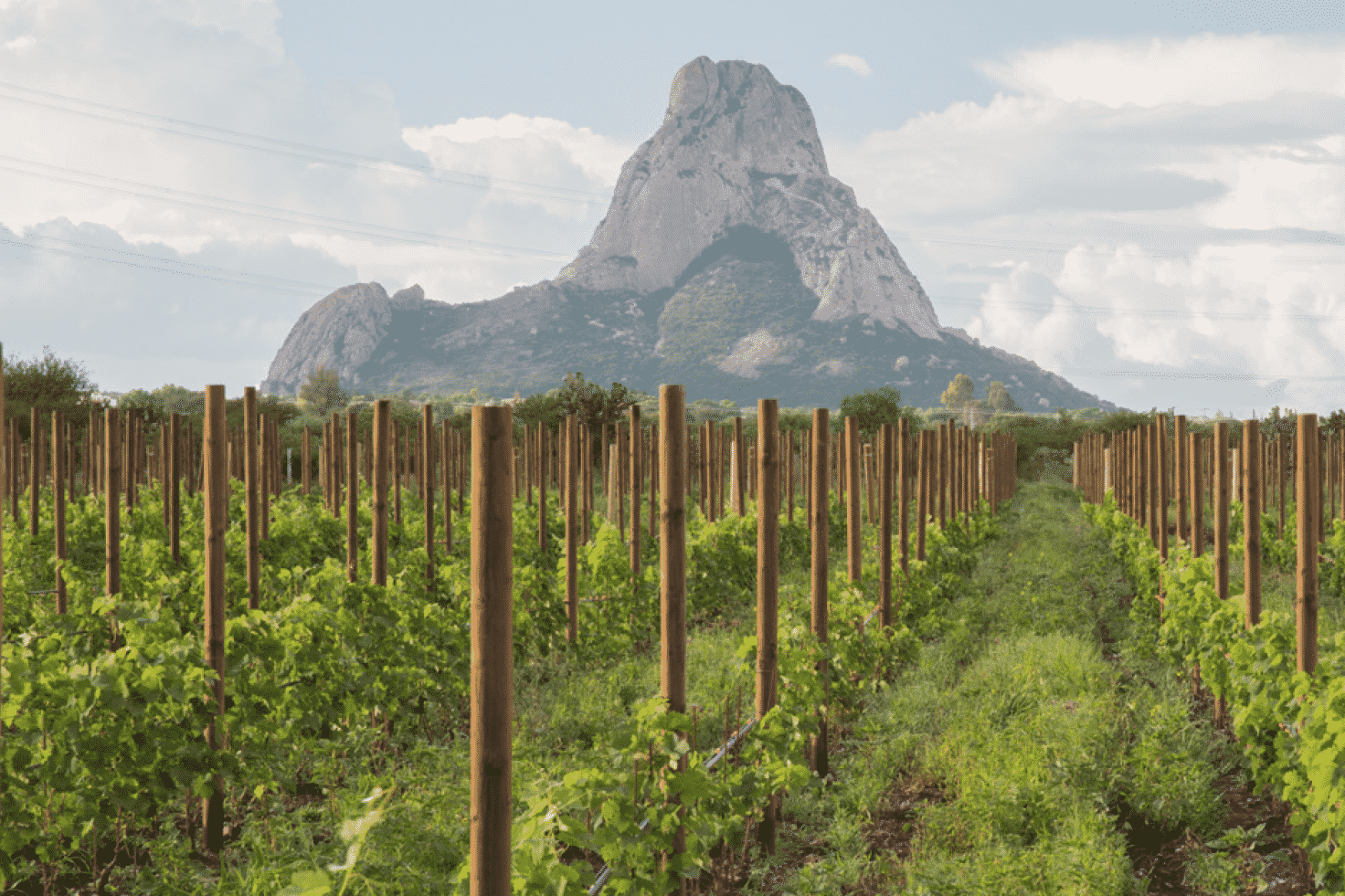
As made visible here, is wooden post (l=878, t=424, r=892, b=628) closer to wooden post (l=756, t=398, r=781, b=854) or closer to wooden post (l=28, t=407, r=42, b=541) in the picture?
wooden post (l=756, t=398, r=781, b=854)

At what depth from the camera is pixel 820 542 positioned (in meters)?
5.11

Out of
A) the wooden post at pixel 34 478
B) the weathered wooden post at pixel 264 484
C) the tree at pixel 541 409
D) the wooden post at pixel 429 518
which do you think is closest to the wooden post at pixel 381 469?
the weathered wooden post at pixel 264 484

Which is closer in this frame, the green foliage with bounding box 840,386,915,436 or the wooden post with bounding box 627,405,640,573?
the wooden post with bounding box 627,405,640,573

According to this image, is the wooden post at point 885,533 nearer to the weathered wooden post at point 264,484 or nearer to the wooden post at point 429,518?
the wooden post at point 429,518

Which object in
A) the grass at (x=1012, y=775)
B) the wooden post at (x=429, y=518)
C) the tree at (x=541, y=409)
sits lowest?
the grass at (x=1012, y=775)

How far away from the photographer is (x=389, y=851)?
125 inches

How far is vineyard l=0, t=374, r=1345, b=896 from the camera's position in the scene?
3270mm

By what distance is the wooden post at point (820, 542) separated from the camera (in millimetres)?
5168

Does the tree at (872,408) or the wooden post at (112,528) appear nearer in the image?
the wooden post at (112,528)

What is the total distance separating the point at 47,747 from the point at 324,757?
171 cm

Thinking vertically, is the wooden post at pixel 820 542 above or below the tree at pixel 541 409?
below

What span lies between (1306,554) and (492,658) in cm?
479

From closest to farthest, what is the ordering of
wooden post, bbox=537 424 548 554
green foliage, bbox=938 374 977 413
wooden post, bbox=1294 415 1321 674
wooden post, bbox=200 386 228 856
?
1. wooden post, bbox=200 386 228 856
2. wooden post, bbox=1294 415 1321 674
3. wooden post, bbox=537 424 548 554
4. green foliage, bbox=938 374 977 413

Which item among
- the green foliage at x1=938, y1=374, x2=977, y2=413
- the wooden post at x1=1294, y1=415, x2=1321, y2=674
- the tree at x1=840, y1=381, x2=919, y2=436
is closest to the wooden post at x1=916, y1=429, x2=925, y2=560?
the wooden post at x1=1294, y1=415, x2=1321, y2=674
